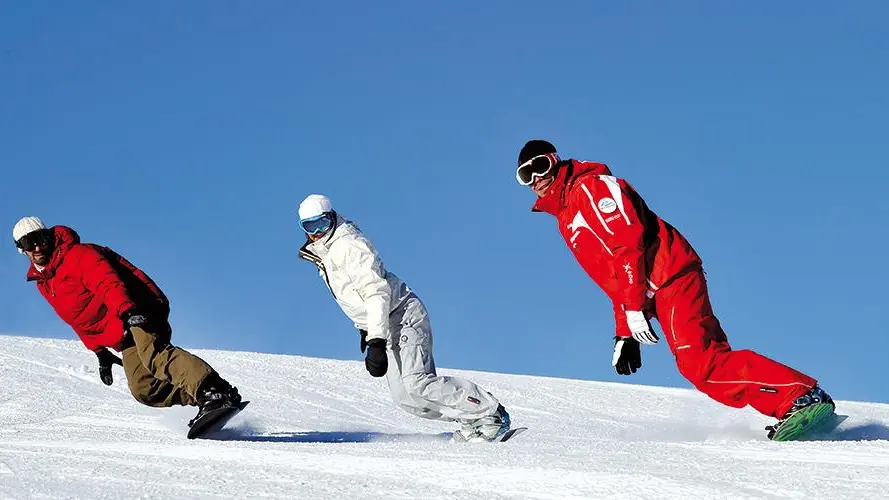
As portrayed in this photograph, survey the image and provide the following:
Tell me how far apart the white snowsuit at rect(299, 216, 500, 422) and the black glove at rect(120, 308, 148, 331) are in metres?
1.39

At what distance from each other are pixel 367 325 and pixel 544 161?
1576mm

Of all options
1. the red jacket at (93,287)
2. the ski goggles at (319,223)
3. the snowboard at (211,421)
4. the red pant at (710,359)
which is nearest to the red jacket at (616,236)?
the red pant at (710,359)

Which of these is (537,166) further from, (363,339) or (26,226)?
(26,226)

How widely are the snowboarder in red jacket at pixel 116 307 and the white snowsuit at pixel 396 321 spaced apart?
49.2 inches

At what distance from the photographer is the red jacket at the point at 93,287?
775 centimetres

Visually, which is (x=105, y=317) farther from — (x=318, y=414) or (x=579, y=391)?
(x=579, y=391)

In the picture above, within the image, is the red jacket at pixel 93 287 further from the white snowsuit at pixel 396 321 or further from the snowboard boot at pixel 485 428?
the snowboard boot at pixel 485 428

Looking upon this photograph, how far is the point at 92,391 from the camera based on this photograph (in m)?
10.9

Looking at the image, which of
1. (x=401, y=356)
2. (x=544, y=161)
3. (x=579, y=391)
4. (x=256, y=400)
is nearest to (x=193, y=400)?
(x=401, y=356)

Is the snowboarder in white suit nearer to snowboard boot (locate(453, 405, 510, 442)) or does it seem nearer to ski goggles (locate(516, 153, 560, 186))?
snowboard boot (locate(453, 405, 510, 442))

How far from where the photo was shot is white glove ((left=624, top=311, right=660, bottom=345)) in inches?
266

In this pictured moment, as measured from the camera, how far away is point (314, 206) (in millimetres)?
7105

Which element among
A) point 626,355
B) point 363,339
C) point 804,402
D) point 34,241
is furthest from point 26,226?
point 804,402

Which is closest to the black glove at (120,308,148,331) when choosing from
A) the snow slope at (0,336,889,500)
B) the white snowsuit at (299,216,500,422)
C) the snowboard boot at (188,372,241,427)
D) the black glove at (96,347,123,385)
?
the snowboard boot at (188,372,241,427)
